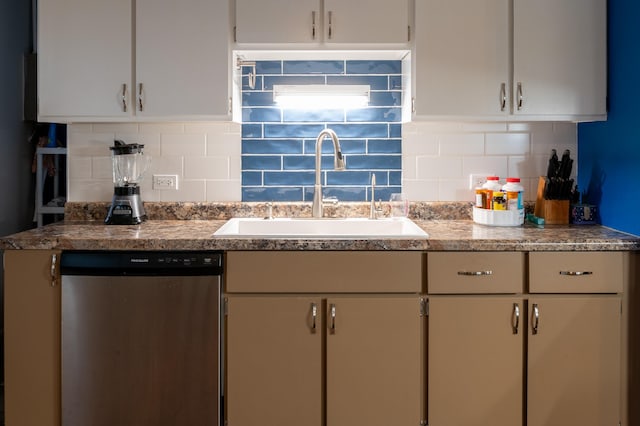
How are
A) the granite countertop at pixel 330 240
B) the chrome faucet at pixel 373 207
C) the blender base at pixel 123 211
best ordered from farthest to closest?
the chrome faucet at pixel 373 207 → the blender base at pixel 123 211 → the granite countertop at pixel 330 240

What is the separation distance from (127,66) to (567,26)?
1.94 meters

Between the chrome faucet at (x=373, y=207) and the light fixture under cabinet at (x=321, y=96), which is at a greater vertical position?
the light fixture under cabinet at (x=321, y=96)

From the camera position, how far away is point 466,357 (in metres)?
2.52

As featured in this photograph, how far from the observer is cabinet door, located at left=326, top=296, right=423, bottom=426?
2504 mm

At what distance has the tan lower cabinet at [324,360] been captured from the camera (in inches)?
98.7

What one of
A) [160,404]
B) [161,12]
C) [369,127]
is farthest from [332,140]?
[160,404]

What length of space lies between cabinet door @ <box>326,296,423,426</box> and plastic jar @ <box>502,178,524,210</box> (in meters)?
0.73

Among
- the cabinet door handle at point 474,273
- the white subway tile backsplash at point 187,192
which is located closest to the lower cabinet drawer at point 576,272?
the cabinet door handle at point 474,273

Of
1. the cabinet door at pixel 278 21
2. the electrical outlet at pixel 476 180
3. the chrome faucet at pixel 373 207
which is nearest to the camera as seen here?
the cabinet door at pixel 278 21

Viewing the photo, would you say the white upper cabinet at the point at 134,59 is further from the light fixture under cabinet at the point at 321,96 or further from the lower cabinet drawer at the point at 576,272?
the lower cabinet drawer at the point at 576,272

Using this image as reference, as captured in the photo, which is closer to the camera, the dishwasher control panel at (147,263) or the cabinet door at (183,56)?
the dishwasher control panel at (147,263)

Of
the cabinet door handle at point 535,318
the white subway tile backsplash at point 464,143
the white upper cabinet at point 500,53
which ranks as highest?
the white upper cabinet at point 500,53

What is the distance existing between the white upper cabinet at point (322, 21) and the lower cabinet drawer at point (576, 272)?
1.14m

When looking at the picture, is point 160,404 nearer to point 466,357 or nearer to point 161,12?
point 466,357
